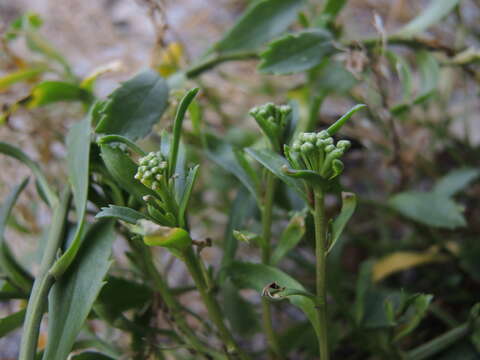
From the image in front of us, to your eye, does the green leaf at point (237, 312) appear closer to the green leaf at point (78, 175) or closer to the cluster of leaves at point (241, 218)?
the cluster of leaves at point (241, 218)

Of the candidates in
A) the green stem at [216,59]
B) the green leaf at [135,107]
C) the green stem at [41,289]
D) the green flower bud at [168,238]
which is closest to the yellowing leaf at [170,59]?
the green stem at [216,59]

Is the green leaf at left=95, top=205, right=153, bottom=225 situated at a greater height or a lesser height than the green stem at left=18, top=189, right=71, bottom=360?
greater

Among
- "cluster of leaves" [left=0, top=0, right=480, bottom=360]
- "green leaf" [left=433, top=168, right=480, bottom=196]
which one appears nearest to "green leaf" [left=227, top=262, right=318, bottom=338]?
"cluster of leaves" [left=0, top=0, right=480, bottom=360]

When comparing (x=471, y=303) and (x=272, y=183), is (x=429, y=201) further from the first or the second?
(x=272, y=183)

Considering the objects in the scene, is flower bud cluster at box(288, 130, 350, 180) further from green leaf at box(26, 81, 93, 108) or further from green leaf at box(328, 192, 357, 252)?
green leaf at box(26, 81, 93, 108)

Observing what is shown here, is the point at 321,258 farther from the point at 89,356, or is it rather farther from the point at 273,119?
the point at 89,356

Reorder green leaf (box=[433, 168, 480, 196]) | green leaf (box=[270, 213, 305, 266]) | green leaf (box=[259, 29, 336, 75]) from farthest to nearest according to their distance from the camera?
green leaf (box=[433, 168, 480, 196]) < green leaf (box=[259, 29, 336, 75]) < green leaf (box=[270, 213, 305, 266])

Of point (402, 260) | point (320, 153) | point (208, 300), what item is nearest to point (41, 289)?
point (208, 300)
